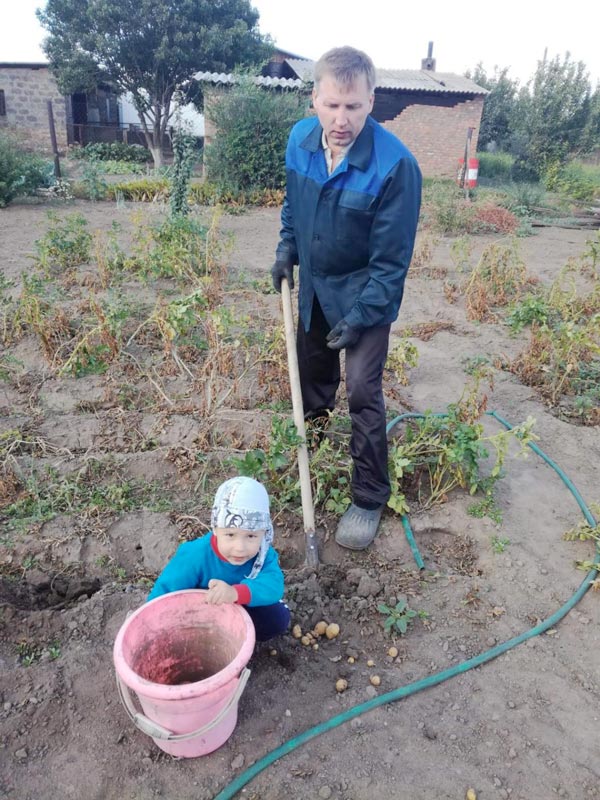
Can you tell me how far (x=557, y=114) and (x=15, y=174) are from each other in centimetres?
1684

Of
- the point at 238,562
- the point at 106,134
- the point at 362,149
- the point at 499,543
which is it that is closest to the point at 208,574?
the point at 238,562

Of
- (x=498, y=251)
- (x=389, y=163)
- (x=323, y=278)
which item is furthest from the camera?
(x=498, y=251)

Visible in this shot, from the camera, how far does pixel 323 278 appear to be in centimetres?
269

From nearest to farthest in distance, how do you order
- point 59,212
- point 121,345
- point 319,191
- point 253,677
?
1. point 253,677
2. point 319,191
3. point 121,345
4. point 59,212

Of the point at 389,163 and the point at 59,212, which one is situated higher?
the point at 389,163

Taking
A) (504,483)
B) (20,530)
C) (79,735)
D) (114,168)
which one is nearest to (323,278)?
(504,483)

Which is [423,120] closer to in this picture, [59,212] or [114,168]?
[114,168]

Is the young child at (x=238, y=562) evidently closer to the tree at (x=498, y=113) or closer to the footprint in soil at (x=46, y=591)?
the footprint in soil at (x=46, y=591)

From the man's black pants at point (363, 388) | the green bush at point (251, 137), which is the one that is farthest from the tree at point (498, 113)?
the man's black pants at point (363, 388)

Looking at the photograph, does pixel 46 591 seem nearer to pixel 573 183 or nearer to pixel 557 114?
pixel 573 183

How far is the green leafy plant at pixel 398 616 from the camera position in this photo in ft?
7.61

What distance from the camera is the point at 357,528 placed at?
8.96ft

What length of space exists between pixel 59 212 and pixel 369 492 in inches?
357

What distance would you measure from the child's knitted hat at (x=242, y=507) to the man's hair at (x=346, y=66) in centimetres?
151
